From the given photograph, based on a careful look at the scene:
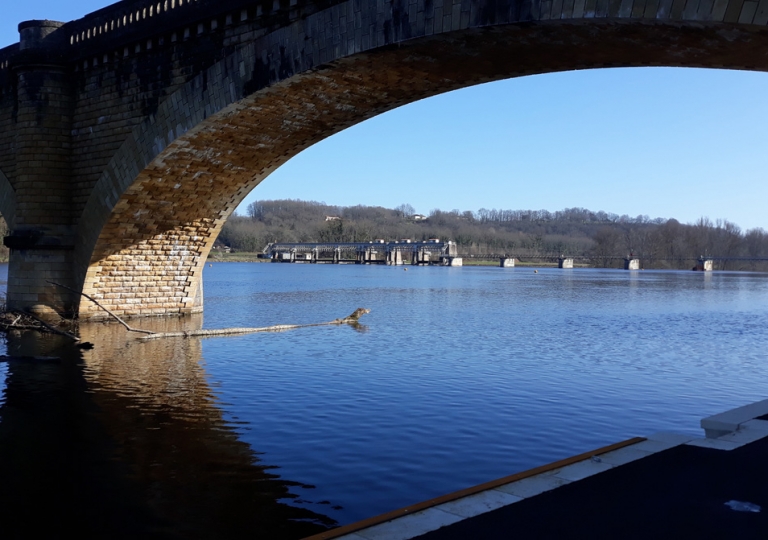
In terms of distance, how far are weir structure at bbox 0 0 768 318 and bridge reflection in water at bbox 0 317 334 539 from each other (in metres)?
5.38

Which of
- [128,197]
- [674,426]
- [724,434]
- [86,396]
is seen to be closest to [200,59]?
[128,197]

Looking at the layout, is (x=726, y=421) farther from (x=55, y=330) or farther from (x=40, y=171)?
(x=40, y=171)

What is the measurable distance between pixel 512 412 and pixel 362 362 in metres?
5.02

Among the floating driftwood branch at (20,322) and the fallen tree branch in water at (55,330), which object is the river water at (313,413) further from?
the floating driftwood branch at (20,322)

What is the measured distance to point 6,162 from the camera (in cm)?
1952

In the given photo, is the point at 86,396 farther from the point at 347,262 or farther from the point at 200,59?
the point at 347,262

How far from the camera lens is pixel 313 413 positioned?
10.3 m

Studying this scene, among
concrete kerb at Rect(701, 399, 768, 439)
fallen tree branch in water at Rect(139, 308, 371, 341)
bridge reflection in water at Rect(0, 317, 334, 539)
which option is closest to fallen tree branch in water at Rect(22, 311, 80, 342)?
fallen tree branch in water at Rect(139, 308, 371, 341)

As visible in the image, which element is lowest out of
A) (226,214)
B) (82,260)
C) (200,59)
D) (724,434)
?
(724,434)

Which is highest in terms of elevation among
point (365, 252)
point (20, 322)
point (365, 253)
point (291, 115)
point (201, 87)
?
point (201, 87)

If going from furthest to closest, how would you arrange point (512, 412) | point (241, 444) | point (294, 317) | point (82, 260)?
1. point (294, 317)
2. point (82, 260)
3. point (512, 412)
4. point (241, 444)

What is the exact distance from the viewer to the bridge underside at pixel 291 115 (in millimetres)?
9578

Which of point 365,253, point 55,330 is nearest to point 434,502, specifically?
point 55,330

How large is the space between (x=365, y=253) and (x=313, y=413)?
439 feet
